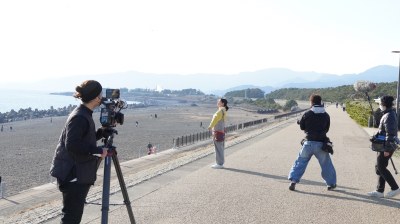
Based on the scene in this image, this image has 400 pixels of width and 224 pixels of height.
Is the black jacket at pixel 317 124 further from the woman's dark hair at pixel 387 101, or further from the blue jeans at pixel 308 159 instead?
the woman's dark hair at pixel 387 101

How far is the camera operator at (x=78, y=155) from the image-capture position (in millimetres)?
3922

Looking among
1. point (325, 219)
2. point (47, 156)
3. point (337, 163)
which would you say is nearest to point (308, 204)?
point (325, 219)

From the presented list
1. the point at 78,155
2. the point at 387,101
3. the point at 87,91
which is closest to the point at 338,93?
the point at 387,101

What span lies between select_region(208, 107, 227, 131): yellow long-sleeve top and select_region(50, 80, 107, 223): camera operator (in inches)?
241

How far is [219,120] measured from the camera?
10.1m

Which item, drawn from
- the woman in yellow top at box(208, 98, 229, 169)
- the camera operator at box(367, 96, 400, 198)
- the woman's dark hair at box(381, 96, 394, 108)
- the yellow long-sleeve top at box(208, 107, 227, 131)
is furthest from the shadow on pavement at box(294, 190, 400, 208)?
the yellow long-sleeve top at box(208, 107, 227, 131)

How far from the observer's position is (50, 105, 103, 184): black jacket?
12.8 feet

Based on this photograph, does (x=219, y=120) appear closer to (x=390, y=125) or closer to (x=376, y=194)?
(x=376, y=194)

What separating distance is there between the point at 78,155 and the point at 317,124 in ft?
16.1

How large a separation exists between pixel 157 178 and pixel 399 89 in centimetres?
1742

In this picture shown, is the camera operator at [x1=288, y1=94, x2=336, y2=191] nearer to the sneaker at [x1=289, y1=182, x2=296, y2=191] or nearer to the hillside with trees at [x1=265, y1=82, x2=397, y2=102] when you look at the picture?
the sneaker at [x1=289, y1=182, x2=296, y2=191]

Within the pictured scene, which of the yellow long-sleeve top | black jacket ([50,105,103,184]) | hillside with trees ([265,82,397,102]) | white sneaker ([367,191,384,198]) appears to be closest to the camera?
black jacket ([50,105,103,184])

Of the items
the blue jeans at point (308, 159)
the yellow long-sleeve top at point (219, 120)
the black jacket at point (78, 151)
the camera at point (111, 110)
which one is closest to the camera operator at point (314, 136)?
the blue jeans at point (308, 159)

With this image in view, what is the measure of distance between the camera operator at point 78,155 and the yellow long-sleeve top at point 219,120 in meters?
6.12
